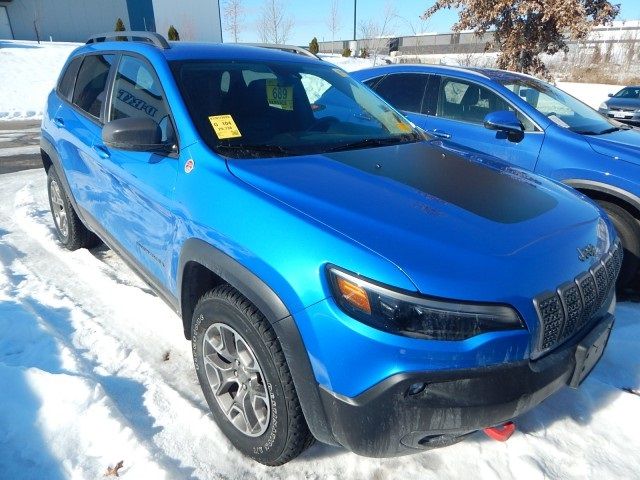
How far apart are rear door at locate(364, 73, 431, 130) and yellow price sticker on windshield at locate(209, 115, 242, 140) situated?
290cm

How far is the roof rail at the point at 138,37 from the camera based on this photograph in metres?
2.73

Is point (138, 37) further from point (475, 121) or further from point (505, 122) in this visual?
point (475, 121)

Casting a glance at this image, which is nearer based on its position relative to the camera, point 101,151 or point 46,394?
point 46,394

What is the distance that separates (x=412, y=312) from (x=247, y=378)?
0.83m

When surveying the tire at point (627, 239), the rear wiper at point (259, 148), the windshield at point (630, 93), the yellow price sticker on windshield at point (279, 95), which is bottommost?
the windshield at point (630, 93)

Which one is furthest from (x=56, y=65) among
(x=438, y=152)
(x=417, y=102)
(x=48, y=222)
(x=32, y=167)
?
(x=438, y=152)

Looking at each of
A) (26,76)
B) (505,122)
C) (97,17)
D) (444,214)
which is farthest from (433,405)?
(97,17)

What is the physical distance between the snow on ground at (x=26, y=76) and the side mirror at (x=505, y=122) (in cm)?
1478

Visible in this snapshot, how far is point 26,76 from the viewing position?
1861 cm

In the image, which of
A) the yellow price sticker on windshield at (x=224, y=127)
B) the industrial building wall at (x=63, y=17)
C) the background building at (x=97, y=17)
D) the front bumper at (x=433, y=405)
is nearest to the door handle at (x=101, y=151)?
the yellow price sticker on windshield at (x=224, y=127)

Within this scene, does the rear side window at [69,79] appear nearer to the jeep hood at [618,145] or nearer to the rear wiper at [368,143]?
the rear wiper at [368,143]

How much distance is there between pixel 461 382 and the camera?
4.91 ft

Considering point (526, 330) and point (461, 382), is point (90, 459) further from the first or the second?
point (526, 330)

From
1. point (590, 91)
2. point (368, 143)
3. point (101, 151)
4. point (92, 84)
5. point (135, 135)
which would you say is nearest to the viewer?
point (135, 135)
